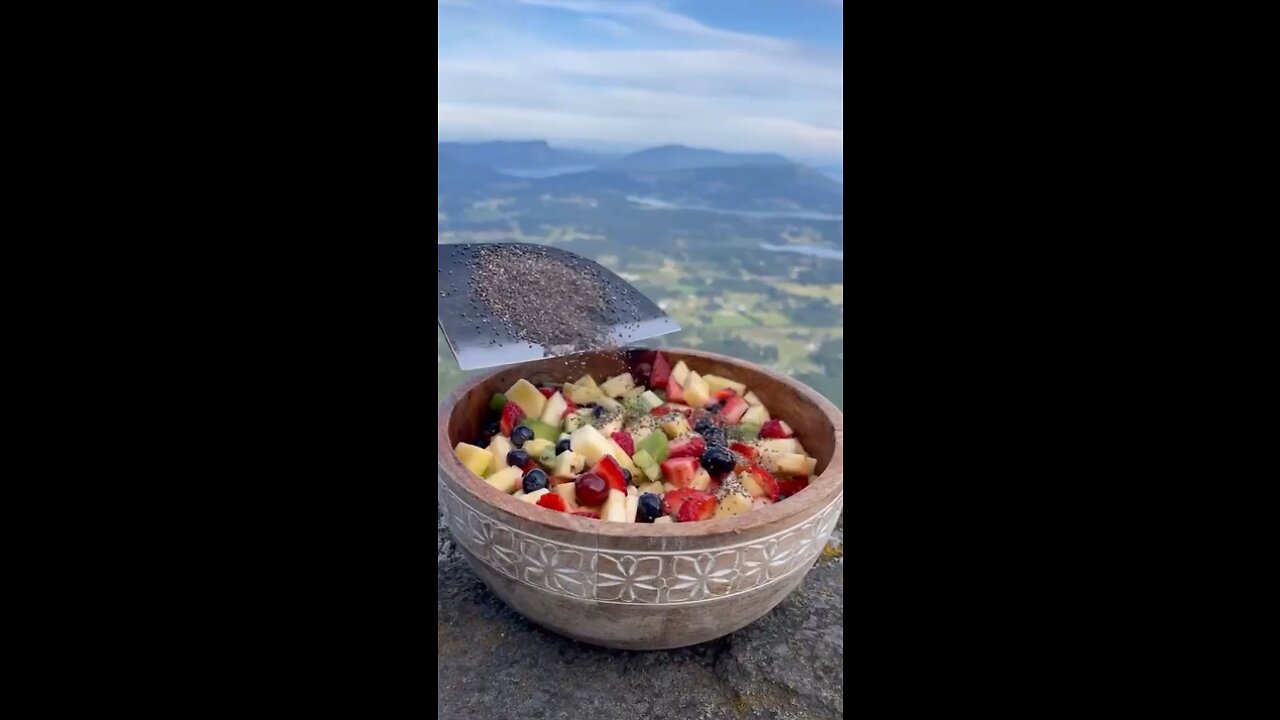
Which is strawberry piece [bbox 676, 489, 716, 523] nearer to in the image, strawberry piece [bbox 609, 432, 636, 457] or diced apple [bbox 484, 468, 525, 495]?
strawberry piece [bbox 609, 432, 636, 457]

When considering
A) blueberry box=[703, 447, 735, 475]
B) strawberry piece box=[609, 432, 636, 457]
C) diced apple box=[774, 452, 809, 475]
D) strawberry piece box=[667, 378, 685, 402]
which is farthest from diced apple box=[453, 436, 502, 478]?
diced apple box=[774, 452, 809, 475]

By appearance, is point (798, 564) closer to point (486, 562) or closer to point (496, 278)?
point (486, 562)

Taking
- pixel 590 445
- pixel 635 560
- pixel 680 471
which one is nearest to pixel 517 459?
pixel 590 445

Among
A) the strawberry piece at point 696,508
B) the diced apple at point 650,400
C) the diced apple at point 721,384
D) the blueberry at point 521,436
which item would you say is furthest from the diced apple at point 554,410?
the strawberry piece at point 696,508

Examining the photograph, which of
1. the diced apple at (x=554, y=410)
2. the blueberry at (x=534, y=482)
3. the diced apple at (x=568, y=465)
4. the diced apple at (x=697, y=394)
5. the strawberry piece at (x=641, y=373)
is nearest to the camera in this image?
the blueberry at (x=534, y=482)

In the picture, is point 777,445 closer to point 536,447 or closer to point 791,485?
point 791,485

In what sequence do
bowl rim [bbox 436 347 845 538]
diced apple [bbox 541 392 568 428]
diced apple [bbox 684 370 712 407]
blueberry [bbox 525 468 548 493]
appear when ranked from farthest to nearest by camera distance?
diced apple [bbox 684 370 712 407]
diced apple [bbox 541 392 568 428]
blueberry [bbox 525 468 548 493]
bowl rim [bbox 436 347 845 538]

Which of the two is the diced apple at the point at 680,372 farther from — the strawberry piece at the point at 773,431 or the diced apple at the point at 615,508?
the diced apple at the point at 615,508
